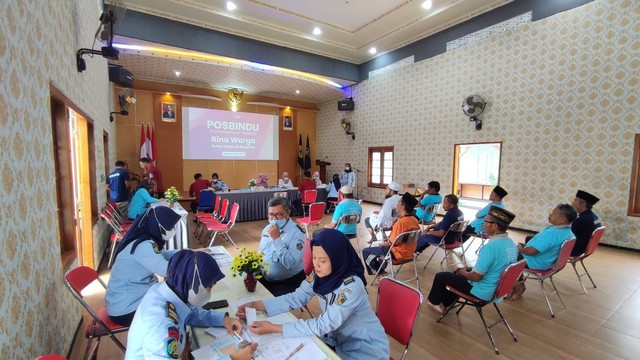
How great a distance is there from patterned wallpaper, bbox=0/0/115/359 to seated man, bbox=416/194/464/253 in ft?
12.0

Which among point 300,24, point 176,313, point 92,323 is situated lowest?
point 92,323

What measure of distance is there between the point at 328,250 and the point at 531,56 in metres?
6.99

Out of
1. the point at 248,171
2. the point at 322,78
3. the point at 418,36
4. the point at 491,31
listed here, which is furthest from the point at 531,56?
the point at 248,171

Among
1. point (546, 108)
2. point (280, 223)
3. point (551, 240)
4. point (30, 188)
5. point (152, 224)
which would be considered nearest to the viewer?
point (30, 188)

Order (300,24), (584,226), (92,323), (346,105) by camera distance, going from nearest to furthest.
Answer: (92,323)
(584,226)
(300,24)
(346,105)

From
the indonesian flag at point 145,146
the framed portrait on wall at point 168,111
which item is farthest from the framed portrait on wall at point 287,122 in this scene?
the indonesian flag at point 145,146

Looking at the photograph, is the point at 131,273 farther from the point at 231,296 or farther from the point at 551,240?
the point at 551,240

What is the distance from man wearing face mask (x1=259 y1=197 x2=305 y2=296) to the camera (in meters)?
2.37

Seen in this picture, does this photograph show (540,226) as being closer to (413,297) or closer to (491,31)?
(491,31)

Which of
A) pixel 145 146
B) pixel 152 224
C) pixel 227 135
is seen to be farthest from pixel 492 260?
pixel 145 146

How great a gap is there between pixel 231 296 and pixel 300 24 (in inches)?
278

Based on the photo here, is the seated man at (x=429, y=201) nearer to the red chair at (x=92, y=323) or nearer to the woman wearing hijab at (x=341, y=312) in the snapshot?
the woman wearing hijab at (x=341, y=312)

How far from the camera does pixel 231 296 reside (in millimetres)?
1769

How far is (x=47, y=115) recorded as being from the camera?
1914 millimetres
